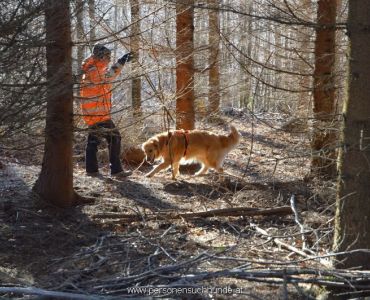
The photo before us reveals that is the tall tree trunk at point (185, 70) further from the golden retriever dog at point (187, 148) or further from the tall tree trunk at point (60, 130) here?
the tall tree trunk at point (60, 130)

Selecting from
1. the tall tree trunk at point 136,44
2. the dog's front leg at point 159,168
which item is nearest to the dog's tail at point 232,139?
the dog's front leg at point 159,168

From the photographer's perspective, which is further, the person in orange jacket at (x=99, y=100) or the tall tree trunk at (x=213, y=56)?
the tall tree trunk at (x=213, y=56)

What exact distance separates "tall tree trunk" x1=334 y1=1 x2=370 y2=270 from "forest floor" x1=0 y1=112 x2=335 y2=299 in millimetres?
355

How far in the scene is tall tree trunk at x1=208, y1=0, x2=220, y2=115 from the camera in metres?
8.98

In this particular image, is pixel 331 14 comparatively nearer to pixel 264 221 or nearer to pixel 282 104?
pixel 282 104

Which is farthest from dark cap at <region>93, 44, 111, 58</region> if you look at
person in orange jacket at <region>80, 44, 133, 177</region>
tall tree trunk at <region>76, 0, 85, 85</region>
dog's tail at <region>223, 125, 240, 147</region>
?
dog's tail at <region>223, 125, 240, 147</region>

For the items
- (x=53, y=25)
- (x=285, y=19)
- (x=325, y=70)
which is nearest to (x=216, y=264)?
(x=285, y=19)

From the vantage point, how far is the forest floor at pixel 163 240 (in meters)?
4.11

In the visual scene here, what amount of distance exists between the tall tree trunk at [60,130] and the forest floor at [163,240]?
0.86ft

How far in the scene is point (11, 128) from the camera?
5113 millimetres

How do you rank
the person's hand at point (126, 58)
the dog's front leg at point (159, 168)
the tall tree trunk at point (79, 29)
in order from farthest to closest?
the dog's front leg at point (159, 168) → the person's hand at point (126, 58) → the tall tree trunk at point (79, 29)

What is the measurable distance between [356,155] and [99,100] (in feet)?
14.3

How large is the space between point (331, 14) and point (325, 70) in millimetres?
937

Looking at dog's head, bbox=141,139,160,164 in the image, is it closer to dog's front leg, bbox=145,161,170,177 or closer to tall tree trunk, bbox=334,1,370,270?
dog's front leg, bbox=145,161,170,177
